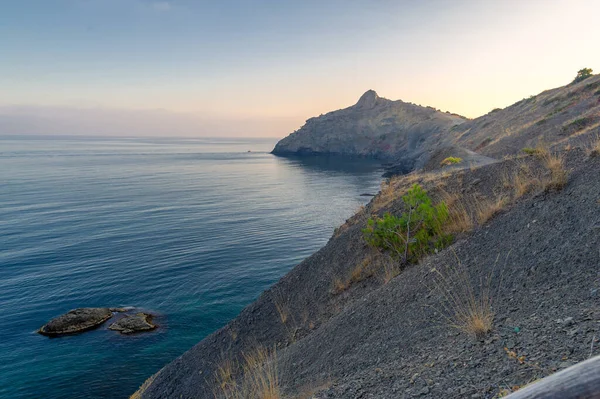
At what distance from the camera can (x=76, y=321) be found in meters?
20.2

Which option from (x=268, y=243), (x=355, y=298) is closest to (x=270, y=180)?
(x=268, y=243)

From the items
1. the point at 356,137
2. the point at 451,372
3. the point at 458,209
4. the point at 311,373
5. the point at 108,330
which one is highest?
the point at 356,137

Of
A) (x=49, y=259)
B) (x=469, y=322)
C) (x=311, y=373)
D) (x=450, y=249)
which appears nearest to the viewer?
(x=469, y=322)

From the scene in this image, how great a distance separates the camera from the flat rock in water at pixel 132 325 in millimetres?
19625

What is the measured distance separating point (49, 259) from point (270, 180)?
4936cm

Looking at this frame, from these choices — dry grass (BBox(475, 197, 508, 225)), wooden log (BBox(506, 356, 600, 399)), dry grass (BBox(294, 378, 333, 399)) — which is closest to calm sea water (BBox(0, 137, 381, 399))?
dry grass (BBox(294, 378, 333, 399))

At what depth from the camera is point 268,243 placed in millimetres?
32969

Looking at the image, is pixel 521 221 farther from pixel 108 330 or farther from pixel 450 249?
pixel 108 330

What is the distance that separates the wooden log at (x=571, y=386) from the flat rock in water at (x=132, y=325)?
20961 millimetres

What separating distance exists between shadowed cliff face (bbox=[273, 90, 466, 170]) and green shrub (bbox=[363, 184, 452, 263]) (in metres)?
111

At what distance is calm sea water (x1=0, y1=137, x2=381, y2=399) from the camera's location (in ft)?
56.3

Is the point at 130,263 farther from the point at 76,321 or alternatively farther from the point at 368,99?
the point at 368,99

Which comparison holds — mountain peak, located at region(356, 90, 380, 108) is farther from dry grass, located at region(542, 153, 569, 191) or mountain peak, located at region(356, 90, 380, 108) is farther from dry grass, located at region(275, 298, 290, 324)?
dry grass, located at region(542, 153, 569, 191)

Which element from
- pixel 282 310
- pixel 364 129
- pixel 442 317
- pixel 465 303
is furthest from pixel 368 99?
pixel 442 317
